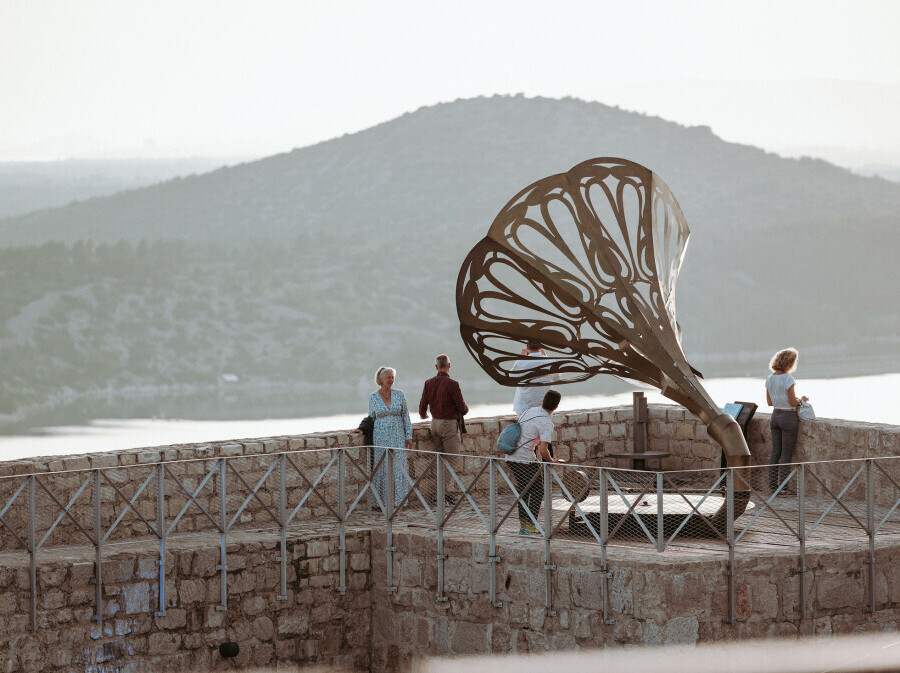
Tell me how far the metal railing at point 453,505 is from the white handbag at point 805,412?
4.98ft

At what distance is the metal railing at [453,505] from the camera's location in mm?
7457

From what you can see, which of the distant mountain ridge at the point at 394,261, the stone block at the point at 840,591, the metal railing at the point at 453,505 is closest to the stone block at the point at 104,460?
the metal railing at the point at 453,505

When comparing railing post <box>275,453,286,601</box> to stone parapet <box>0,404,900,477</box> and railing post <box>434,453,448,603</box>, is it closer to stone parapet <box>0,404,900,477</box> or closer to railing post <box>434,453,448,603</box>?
stone parapet <box>0,404,900,477</box>

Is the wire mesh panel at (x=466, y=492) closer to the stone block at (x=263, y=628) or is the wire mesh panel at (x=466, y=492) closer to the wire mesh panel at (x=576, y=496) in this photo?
the wire mesh panel at (x=576, y=496)

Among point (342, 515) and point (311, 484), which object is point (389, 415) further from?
point (342, 515)

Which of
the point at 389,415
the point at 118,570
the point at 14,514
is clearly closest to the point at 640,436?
the point at 389,415

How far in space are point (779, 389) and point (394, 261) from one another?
54656mm

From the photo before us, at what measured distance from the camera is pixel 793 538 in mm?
7758

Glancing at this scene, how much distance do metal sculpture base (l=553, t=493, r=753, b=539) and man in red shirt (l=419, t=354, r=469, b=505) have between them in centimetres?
226

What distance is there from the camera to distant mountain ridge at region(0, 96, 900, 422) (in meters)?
61.2

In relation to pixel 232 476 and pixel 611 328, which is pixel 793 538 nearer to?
pixel 611 328

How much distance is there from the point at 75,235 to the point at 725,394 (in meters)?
35.5

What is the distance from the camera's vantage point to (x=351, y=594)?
29.3 ft

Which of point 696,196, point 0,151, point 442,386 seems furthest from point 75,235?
point 442,386
